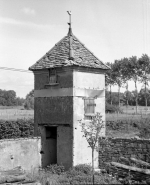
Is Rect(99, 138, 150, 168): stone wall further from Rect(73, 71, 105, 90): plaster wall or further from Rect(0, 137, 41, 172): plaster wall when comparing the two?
Rect(0, 137, 41, 172): plaster wall

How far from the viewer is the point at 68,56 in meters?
16.7

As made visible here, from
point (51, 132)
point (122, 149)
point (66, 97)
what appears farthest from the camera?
point (51, 132)

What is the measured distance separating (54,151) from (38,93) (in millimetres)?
3367

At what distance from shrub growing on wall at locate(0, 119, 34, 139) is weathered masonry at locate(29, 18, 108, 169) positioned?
37.7 feet

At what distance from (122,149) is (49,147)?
4074 mm

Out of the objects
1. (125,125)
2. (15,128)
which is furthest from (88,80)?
(125,125)

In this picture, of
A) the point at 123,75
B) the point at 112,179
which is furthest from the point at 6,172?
the point at 123,75

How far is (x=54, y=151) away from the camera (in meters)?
17.8

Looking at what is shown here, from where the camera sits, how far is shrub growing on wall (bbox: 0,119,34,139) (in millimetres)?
28230

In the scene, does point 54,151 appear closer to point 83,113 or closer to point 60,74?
point 83,113

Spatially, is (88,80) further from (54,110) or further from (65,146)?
(65,146)

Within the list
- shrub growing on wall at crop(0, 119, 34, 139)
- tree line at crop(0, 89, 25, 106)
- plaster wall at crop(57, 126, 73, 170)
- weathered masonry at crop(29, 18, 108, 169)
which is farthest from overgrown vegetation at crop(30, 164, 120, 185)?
tree line at crop(0, 89, 25, 106)

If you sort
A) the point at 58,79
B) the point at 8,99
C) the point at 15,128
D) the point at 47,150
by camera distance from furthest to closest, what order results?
1. the point at 8,99
2. the point at 15,128
3. the point at 47,150
4. the point at 58,79

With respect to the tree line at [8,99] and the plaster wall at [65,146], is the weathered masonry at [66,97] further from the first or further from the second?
the tree line at [8,99]
